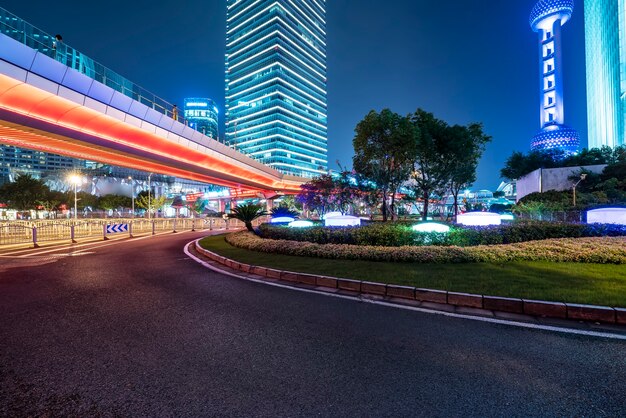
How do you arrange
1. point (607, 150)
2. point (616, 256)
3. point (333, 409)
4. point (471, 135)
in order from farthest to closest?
point (607, 150) → point (471, 135) → point (616, 256) → point (333, 409)

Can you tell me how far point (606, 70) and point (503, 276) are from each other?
10934 centimetres

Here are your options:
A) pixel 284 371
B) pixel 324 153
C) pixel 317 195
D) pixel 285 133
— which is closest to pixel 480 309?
pixel 284 371

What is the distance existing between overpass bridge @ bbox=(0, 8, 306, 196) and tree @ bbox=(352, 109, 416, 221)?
1279 cm

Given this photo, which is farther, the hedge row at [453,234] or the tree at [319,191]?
the tree at [319,191]

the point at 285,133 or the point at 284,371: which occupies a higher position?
the point at 285,133

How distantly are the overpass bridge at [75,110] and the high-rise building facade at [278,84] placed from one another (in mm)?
114797

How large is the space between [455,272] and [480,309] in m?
2.17

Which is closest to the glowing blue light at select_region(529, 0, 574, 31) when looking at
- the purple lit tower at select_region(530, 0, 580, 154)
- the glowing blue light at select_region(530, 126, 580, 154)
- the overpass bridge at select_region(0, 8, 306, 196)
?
the purple lit tower at select_region(530, 0, 580, 154)

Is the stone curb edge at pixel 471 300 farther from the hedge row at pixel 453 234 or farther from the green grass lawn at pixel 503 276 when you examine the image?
the hedge row at pixel 453 234

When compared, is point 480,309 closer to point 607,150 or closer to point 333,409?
point 333,409

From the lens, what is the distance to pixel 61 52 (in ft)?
Result: 47.1

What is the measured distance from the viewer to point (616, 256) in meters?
8.30

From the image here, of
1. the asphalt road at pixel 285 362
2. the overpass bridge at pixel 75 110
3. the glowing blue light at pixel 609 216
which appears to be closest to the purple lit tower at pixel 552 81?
the glowing blue light at pixel 609 216

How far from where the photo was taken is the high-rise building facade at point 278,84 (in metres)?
144
